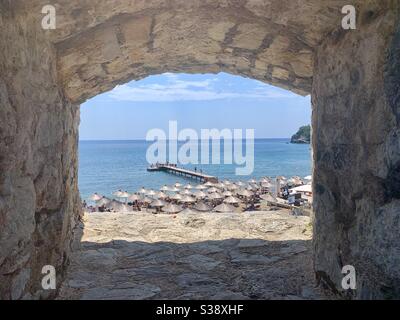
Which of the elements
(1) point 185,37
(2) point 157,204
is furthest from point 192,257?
(2) point 157,204

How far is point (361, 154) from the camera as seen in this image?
275 cm

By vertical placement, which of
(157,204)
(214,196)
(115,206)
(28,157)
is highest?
(28,157)

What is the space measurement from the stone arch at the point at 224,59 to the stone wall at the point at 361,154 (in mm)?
11

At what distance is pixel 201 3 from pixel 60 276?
2.86m

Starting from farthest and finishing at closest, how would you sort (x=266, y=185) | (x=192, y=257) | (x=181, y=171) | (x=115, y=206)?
(x=181, y=171) < (x=266, y=185) < (x=115, y=206) < (x=192, y=257)

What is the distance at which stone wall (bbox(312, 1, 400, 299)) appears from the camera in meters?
2.31

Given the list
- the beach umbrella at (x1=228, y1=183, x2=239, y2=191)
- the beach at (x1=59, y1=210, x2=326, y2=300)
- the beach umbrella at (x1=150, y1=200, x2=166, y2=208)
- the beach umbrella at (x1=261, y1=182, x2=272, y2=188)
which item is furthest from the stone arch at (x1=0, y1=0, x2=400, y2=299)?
the beach umbrella at (x1=261, y1=182, x2=272, y2=188)

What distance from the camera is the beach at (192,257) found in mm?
3598

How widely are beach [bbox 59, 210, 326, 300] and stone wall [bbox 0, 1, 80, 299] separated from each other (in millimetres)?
688

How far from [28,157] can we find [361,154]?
2.43 m

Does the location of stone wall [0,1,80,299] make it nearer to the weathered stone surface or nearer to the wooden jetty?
the weathered stone surface

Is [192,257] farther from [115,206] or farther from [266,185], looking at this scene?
[266,185]
